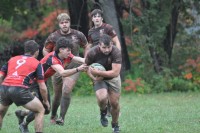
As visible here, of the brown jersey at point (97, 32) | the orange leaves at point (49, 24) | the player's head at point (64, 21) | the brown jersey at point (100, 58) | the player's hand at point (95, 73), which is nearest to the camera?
the player's hand at point (95, 73)

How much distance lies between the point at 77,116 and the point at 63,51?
13.7 feet

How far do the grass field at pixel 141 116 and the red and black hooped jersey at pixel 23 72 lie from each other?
1941 mm

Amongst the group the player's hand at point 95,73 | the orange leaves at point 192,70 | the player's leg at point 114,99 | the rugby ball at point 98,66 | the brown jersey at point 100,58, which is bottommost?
the orange leaves at point 192,70

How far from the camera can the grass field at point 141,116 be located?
11.8 metres

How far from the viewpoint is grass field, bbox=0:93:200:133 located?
1177cm

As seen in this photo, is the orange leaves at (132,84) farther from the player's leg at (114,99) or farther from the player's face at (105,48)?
the player's face at (105,48)

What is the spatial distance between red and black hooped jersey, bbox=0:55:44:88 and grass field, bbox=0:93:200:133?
6.37ft

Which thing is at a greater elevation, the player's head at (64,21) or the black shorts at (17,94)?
the player's head at (64,21)

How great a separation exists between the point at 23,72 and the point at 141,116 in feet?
16.7

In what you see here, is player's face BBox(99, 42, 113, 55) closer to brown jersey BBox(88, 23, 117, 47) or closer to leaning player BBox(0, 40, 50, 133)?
leaning player BBox(0, 40, 50, 133)

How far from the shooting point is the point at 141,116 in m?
14.4

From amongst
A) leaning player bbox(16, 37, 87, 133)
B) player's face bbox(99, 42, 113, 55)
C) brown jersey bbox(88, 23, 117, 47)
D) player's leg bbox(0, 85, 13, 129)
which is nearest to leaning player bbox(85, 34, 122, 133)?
player's face bbox(99, 42, 113, 55)

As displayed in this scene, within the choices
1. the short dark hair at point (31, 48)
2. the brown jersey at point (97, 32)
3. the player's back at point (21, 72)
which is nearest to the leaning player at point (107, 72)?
the short dark hair at point (31, 48)

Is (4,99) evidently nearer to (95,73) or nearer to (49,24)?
(95,73)
